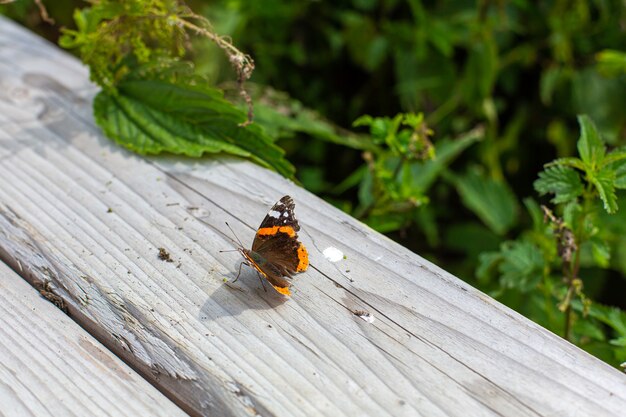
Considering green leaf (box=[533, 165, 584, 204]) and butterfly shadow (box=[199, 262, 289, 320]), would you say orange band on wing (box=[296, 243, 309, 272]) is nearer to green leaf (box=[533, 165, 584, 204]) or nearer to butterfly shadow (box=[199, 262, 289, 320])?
butterfly shadow (box=[199, 262, 289, 320])

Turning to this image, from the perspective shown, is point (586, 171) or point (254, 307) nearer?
point (254, 307)

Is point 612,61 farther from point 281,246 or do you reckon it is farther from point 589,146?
point 281,246

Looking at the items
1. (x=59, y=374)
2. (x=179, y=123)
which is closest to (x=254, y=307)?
(x=59, y=374)

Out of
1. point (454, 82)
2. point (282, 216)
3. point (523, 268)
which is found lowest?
point (454, 82)

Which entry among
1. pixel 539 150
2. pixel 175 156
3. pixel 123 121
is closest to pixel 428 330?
pixel 175 156

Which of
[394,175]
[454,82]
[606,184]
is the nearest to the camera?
[606,184]

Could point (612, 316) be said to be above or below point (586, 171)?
below

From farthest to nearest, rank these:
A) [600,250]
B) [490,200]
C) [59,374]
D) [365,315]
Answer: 1. [490,200]
2. [600,250]
3. [365,315]
4. [59,374]

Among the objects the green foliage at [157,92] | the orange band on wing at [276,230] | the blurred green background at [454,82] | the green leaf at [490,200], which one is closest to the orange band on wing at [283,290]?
the orange band on wing at [276,230]
